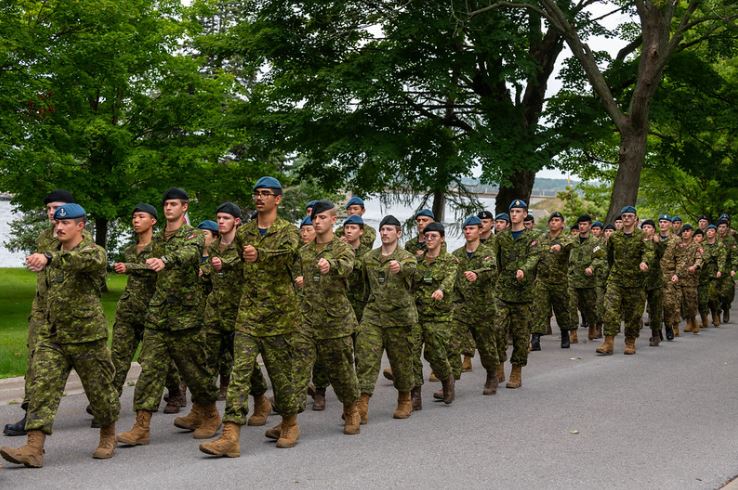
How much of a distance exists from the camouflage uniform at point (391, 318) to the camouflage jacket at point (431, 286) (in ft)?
2.10

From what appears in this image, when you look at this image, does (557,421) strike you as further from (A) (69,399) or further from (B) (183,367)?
(A) (69,399)

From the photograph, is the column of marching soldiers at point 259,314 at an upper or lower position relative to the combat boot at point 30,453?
upper

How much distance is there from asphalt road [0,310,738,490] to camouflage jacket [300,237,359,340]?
0.95m

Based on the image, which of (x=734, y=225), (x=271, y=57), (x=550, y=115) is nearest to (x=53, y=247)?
(x=271, y=57)

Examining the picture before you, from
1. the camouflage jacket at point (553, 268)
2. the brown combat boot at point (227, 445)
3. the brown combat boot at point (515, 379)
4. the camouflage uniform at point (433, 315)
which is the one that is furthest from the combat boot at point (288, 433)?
the camouflage jacket at point (553, 268)

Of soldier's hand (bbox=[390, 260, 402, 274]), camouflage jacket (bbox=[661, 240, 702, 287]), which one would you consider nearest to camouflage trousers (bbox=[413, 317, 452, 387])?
soldier's hand (bbox=[390, 260, 402, 274])

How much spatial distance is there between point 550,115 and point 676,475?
17270 millimetres

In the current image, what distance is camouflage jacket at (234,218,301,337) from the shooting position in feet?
23.5

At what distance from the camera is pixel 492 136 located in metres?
20.8

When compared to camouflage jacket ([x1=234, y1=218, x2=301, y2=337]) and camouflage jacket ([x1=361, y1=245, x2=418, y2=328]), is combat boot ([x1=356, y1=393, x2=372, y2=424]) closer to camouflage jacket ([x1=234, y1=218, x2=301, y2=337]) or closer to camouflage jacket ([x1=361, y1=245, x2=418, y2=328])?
camouflage jacket ([x1=361, y1=245, x2=418, y2=328])

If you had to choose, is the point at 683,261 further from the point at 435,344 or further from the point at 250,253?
the point at 250,253

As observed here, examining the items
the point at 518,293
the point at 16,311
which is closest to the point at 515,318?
the point at 518,293

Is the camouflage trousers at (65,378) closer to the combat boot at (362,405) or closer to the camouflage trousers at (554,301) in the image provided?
the combat boot at (362,405)

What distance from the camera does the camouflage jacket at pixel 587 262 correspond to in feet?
51.9
